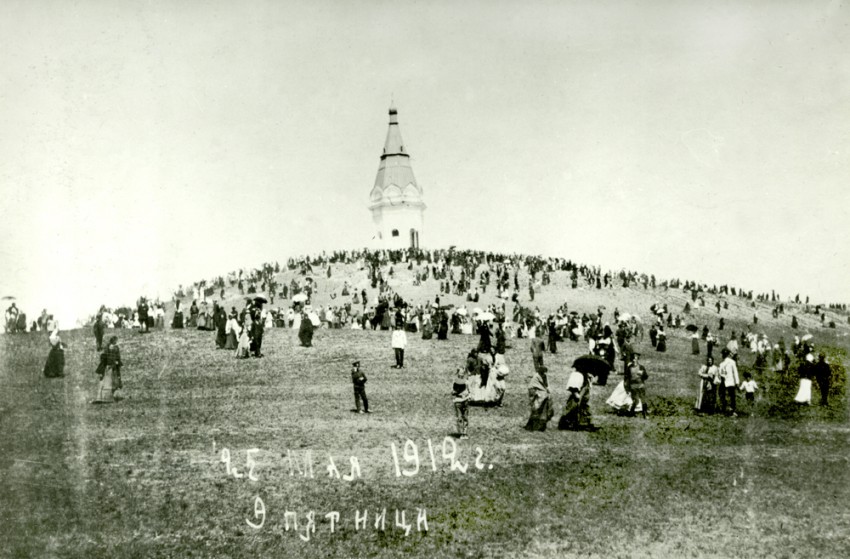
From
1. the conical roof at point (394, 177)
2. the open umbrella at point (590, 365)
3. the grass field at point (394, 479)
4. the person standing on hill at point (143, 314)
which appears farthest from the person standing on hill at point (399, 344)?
the conical roof at point (394, 177)

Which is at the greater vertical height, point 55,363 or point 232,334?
point 232,334

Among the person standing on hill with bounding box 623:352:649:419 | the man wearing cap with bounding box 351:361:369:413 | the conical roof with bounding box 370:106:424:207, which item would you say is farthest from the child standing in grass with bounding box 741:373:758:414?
the conical roof with bounding box 370:106:424:207

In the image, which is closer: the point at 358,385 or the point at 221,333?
the point at 358,385

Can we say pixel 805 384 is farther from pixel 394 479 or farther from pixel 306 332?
pixel 306 332

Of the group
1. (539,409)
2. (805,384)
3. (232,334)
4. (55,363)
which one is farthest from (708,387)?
(55,363)

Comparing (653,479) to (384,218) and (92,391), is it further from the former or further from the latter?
(384,218)

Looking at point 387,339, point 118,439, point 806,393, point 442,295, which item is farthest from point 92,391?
point 442,295
